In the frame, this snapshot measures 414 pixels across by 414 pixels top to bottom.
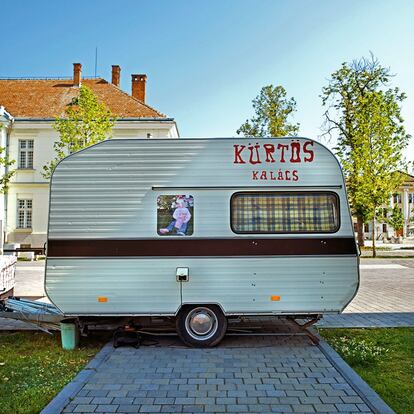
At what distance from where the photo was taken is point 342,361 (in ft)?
20.6

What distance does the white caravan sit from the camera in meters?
6.82

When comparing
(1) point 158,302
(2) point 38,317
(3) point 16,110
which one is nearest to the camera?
(1) point 158,302

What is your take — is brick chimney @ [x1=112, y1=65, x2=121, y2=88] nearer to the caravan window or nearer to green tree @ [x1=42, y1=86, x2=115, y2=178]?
green tree @ [x1=42, y1=86, x2=115, y2=178]

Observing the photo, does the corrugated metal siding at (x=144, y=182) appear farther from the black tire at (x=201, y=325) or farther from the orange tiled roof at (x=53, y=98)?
the orange tiled roof at (x=53, y=98)

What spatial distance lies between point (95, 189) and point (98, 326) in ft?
8.00

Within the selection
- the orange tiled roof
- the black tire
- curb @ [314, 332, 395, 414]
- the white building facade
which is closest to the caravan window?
the black tire

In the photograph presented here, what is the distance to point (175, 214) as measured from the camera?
6988 millimetres

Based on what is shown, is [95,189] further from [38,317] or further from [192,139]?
[38,317]

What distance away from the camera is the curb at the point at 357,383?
15.5ft

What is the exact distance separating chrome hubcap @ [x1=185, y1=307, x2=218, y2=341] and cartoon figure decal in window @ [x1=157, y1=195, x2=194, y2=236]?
1.32 meters

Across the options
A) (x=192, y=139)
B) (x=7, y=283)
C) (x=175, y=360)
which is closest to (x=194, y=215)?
(x=192, y=139)

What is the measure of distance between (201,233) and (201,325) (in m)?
1.52

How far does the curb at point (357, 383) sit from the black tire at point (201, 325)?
1.71m

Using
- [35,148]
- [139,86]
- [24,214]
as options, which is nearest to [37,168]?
[35,148]
